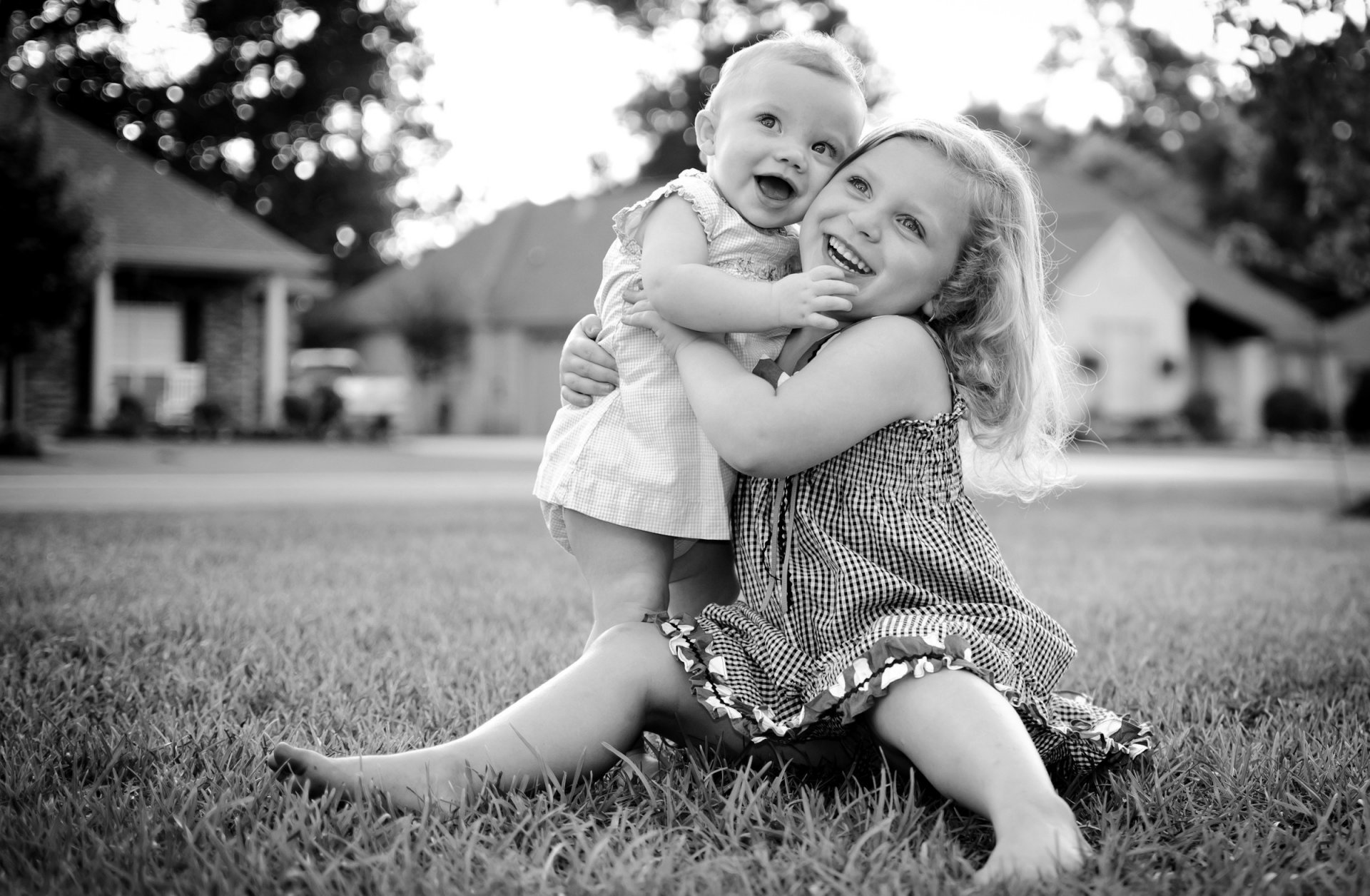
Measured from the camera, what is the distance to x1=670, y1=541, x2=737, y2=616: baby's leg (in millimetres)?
2211

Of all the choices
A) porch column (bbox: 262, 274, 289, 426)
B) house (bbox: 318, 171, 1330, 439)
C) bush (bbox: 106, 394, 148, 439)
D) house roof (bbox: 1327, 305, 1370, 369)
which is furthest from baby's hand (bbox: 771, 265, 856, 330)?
house roof (bbox: 1327, 305, 1370, 369)

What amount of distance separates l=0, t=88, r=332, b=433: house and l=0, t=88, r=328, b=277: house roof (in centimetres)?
2

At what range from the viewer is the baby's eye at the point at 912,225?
1832 millimetres

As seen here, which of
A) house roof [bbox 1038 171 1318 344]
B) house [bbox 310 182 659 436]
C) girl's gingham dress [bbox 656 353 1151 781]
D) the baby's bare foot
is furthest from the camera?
house [bbox 310 182 659 436]

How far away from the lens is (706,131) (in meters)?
2.15

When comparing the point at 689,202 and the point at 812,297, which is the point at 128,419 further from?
the point at 812,297

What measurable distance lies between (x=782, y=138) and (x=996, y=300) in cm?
46

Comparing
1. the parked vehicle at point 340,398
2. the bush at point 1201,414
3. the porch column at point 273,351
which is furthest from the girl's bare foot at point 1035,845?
the bush at point 1201,414

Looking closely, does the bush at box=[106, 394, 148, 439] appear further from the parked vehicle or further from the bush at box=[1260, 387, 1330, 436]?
the bush at box=[1260, 387, 1330, 436]

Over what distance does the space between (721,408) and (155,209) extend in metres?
16.8

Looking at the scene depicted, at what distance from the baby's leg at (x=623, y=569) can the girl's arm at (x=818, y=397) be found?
0.99ft

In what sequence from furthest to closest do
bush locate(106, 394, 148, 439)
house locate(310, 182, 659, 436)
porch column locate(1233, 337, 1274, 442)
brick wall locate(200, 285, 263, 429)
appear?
porch column locate(1233, 337, 1274, 442) < house locate(310, 182, 659, 436) < brick wall locate(200, 285, 263, 429) < bush locate(106, 394, 148, 439)

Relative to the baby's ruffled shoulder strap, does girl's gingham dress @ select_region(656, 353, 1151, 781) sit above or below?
below

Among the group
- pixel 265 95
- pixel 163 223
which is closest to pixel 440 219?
pixel 265 95
